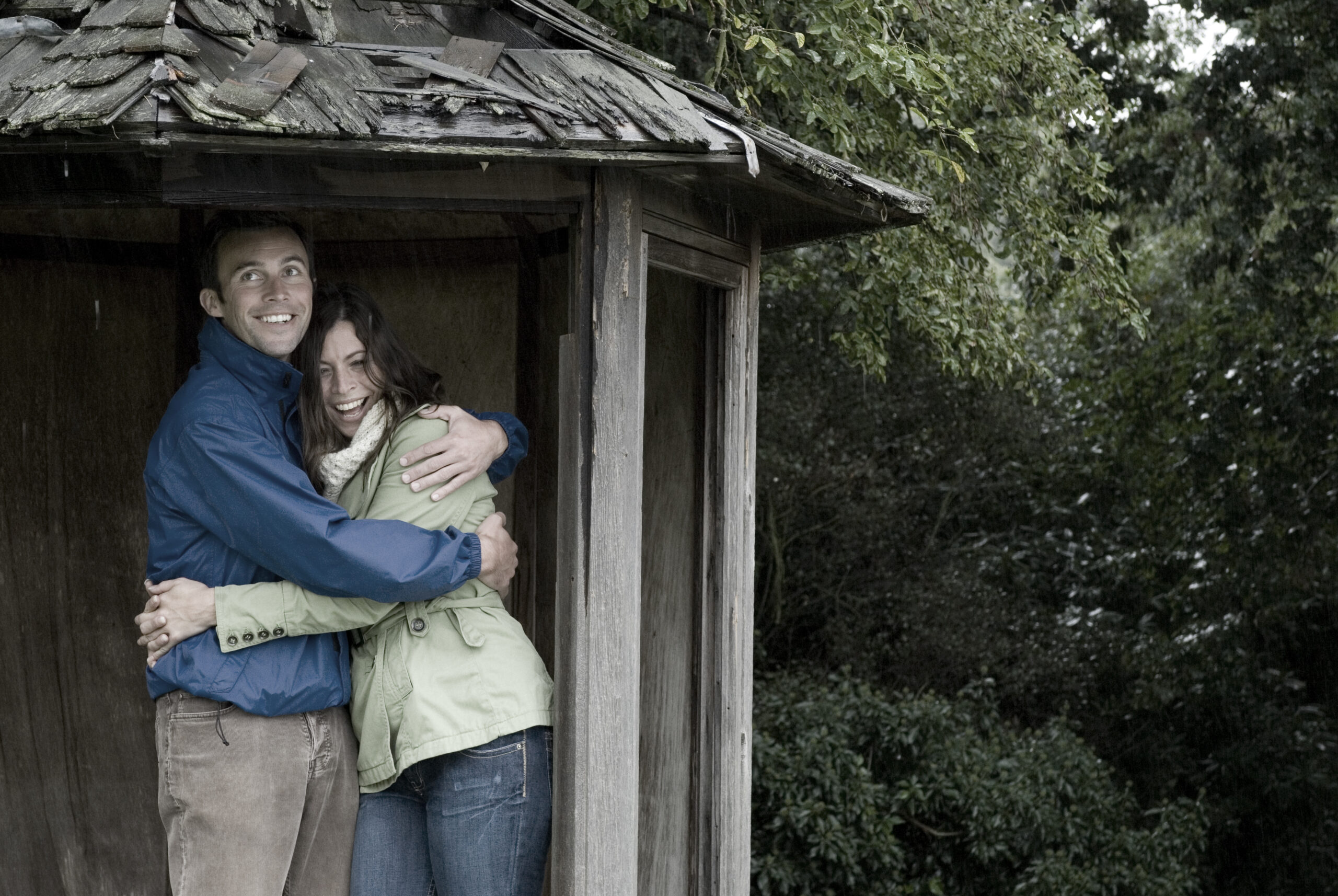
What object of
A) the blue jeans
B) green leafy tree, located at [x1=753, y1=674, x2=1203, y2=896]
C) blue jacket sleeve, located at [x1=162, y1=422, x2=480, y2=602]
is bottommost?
green leafy tree, located at [x1=753, y1=674, x2=1203, y2=896]

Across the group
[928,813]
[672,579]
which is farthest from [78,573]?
[928,813]

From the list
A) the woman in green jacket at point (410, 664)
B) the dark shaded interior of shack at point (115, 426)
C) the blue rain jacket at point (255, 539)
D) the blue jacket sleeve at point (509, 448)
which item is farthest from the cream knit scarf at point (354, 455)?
the dark shaded interior of shack at point (115, 426)

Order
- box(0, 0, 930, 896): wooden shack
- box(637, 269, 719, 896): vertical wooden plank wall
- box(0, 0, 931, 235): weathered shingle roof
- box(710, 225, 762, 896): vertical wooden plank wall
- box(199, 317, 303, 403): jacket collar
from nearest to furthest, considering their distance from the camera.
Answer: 1. box(0, 0, 931, 235): weathered shingle roof
2. box(0, 0, 930, 896): wooden shack
3. box(199, 317, 303, 403): jacket collar
4. box(710, 225, 762, 896): vertical wooden plank wall
5. box(637, 269, 719, 896): vertical wooden plank wall

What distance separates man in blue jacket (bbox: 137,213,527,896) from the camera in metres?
2.48

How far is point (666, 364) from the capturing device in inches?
140

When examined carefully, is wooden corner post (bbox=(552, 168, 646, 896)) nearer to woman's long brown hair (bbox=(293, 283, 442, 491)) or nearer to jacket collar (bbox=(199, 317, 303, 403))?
woman's long brown hair (bbox=(293, 283, 442, 491))

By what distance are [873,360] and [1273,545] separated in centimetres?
429

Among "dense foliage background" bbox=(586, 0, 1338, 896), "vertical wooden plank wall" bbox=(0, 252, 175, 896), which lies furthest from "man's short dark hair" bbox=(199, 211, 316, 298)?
"dense foliage background" bbox=(586, 0, 1338, 896)

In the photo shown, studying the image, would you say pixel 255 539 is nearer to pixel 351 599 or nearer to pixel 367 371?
pixel 351 599

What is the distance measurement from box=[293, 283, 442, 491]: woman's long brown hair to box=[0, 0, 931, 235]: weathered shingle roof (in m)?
0.51

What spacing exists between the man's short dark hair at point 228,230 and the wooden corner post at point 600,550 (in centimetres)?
60

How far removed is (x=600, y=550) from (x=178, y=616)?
795 millimetres

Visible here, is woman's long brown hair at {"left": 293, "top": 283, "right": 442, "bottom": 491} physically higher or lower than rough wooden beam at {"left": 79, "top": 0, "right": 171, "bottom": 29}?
lower

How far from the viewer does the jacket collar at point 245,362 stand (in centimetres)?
268
